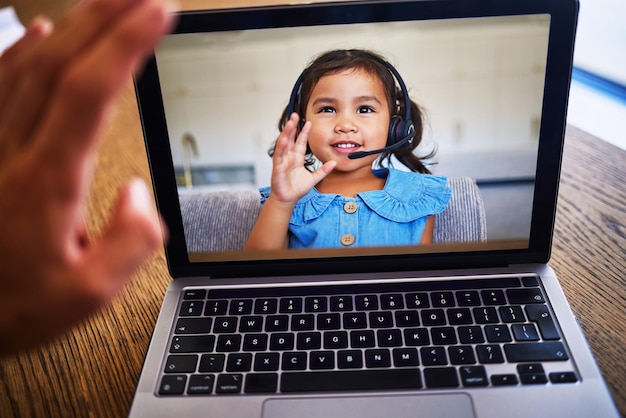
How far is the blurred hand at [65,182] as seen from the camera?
0.29m

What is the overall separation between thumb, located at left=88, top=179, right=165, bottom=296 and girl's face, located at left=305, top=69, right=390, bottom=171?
0.28 meters

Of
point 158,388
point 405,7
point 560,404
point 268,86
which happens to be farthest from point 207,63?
point 560,404

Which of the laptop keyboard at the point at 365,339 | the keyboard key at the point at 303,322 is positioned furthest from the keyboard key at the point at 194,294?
the keyboard key at the point at 303,322

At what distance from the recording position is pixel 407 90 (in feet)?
1.79

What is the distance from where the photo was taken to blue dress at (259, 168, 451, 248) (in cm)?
57

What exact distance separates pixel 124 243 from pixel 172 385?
0.23 meters

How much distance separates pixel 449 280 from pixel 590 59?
689 millimetres

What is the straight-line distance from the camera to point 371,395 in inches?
18.6

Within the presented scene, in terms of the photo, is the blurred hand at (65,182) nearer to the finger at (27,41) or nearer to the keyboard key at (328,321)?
the finger at (27,41)

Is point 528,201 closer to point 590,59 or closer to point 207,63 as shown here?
point 207,63

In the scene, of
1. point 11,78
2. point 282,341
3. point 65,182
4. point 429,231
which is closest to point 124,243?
point 65,182

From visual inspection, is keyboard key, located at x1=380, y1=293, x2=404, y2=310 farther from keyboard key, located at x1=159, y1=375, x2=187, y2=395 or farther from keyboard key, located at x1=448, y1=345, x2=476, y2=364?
keyboard key, located at x1=159, y1=375, x2=187, y2=395

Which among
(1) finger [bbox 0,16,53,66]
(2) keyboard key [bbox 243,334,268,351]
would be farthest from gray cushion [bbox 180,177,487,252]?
(1) finger [bbox 0,16,53,66]

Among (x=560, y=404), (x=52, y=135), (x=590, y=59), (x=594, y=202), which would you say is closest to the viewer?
(x=52, y=135)
